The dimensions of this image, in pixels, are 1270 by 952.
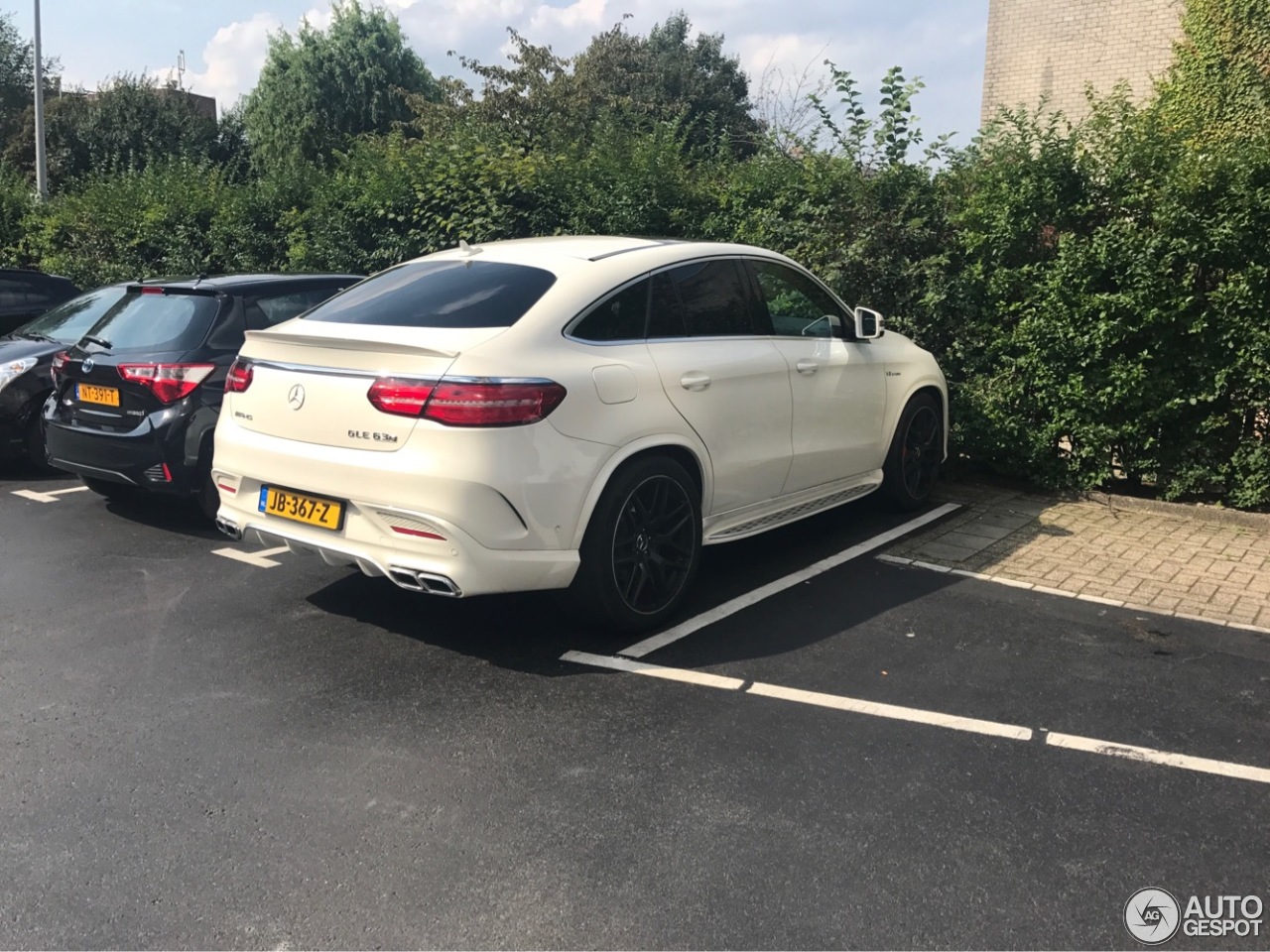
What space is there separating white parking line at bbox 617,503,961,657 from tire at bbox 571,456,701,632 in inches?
4.3

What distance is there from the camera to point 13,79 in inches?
1823

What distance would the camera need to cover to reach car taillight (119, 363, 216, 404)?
259 inches

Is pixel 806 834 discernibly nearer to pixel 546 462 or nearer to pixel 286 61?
pixel 546 462

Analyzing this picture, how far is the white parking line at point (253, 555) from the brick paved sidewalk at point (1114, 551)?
3.73 metres

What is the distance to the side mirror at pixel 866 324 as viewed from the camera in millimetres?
6523

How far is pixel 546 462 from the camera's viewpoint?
441cm

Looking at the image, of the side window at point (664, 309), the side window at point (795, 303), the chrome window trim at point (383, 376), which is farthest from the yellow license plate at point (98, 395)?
the side window at point (795, 303)

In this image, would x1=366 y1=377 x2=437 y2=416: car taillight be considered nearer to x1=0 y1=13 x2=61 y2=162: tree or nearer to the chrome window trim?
the chrome window trim

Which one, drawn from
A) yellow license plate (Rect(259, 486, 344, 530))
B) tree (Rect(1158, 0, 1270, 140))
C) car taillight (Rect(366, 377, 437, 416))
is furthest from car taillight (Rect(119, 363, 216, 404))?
tree (Rect(1158, 0, 1270, 140))

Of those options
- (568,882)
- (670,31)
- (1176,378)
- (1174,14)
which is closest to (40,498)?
(568,882)

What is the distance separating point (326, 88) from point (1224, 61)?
3506 centimetres

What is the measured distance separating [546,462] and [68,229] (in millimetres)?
14533

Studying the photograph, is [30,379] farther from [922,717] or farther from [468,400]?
[922,717]

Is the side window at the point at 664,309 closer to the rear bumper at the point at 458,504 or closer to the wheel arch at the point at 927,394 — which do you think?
the rear bumper at the point at 458,504
